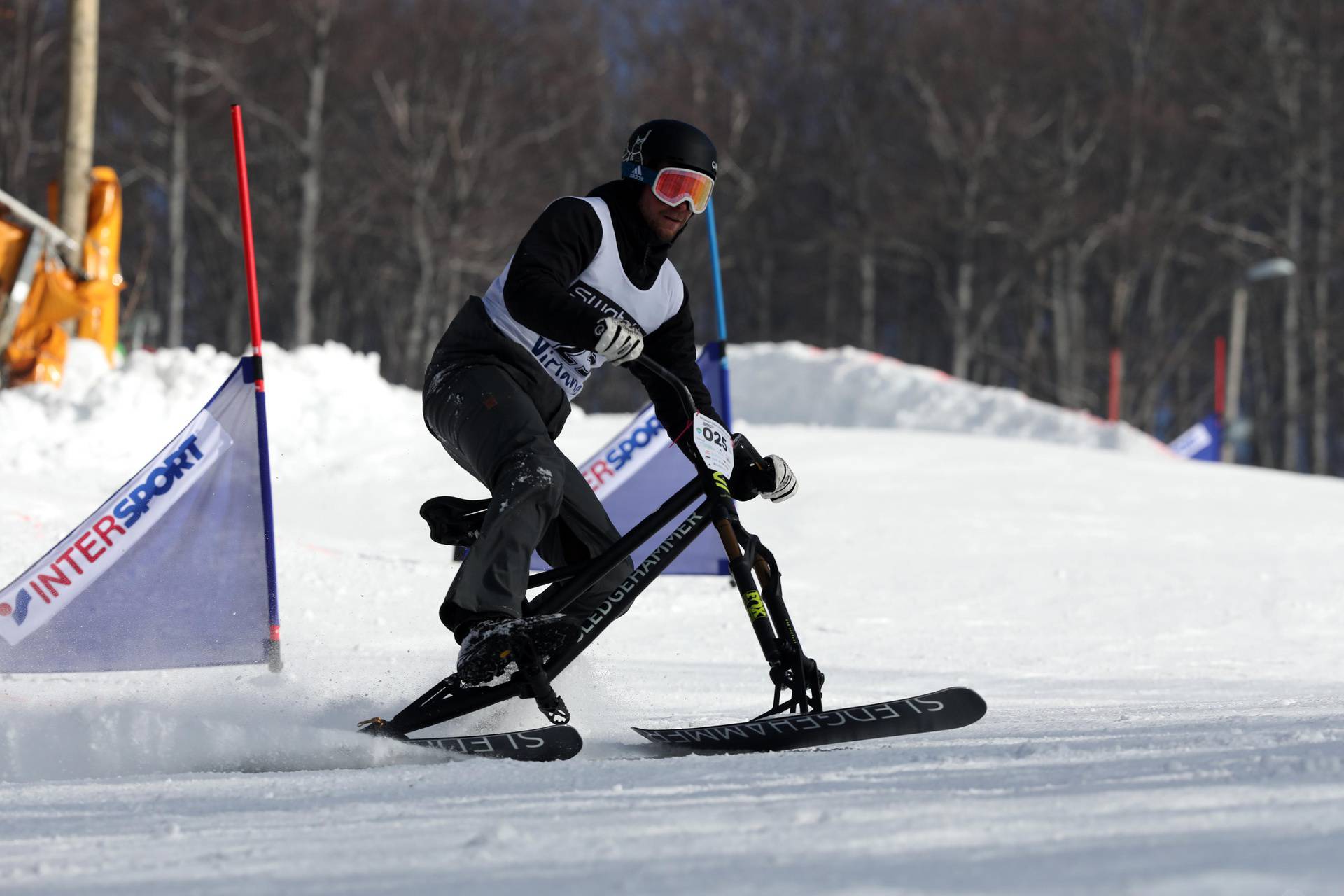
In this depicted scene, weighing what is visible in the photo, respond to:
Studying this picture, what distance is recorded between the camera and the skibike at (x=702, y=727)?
12.2ft

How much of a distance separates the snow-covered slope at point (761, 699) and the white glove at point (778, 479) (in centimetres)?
78

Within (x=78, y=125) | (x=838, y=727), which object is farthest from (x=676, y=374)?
(x=78, y=125)

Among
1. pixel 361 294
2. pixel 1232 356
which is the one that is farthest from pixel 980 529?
pixel 361 294

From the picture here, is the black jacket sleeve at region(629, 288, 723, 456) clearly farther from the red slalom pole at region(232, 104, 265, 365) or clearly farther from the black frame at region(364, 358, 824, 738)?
the red slalom pole at region(232, 104, 265, 365)

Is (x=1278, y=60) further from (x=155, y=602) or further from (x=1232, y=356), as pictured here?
(x=155, y=602)

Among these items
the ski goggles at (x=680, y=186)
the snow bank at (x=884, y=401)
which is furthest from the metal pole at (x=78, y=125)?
the ski goggles at (x=680, y=186)

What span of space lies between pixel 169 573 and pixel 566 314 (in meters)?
2.28

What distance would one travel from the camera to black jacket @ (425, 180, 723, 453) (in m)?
3.87

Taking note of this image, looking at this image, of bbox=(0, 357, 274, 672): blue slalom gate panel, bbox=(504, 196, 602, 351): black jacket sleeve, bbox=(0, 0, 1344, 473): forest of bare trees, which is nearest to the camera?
bbox=(504, 196, 602, 351): black jacket sleeve

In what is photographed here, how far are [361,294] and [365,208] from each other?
6.84 metres

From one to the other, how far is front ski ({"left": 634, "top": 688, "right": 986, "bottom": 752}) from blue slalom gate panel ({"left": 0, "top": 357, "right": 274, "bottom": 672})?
2214 mm

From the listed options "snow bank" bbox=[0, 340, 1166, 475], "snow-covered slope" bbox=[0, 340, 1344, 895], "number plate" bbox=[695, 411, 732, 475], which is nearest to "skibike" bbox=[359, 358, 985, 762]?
"number plate" bbox=[695, 411, 732, 475]

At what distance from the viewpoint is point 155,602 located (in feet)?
17.2

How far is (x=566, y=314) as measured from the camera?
3.79 meters
